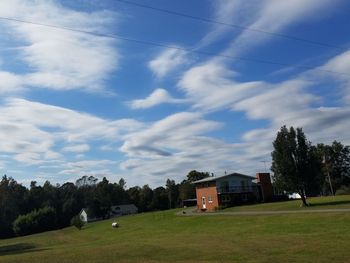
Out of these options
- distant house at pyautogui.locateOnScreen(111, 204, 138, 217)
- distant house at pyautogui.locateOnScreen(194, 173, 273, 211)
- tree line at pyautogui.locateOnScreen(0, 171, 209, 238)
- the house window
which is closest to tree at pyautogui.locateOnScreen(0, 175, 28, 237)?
tree line at pyautogui.locateOnScreen(0, 171, 209, 238)

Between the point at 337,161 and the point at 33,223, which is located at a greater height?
the point at 337,161

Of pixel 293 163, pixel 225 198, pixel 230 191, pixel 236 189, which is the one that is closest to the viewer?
pixel 293 163

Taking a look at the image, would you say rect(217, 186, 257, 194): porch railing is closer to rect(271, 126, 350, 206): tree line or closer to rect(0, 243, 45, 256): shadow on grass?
rect(271, 126, 350, 206): tree line

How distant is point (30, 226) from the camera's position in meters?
106

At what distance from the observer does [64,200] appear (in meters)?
135

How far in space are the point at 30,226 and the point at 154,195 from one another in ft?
156

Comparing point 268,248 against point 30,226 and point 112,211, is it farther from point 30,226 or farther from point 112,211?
point 112,211

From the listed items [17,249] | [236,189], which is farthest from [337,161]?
[17,249]

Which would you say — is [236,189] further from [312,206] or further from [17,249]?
[17,249]

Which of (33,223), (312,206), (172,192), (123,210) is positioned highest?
(172,192)

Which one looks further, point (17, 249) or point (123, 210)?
point (123, 210)

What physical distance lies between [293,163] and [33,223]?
6887 centimetres

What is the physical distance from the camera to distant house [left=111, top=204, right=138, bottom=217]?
5576 inches

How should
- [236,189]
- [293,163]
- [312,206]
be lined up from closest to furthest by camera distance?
[312,206] → [293,163] → [236,189]
